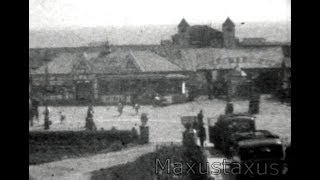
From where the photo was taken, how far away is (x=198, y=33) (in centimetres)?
1039

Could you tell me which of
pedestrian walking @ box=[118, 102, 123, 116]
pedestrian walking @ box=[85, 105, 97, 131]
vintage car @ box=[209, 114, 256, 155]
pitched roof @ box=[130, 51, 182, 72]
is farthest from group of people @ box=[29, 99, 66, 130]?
vintage car @ box=[209, 114, 256, 155]

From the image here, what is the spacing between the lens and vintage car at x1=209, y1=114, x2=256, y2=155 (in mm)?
10875

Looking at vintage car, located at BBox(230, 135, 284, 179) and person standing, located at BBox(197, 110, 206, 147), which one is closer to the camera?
vintage car, located at BBox(230, 135, 284, 179)

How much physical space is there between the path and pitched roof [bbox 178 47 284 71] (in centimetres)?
283

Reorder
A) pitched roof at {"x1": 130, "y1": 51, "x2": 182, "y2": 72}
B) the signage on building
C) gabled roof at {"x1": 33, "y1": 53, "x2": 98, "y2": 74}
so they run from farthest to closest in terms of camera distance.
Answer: the signage on building → pitched roof at {"x1": 130, "y1": 51, "x2": 182, "y2": 72} → gabled roof at {"x1": 33, "y1": 53, "x2": 98, "y2": 74}

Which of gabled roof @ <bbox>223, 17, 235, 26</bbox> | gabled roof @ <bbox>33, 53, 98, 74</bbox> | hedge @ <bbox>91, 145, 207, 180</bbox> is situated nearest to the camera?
hedge @ <bbox>91, 145, 207, 180</bbox>

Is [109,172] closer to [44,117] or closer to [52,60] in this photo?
[44,117]

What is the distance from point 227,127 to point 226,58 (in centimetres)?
211

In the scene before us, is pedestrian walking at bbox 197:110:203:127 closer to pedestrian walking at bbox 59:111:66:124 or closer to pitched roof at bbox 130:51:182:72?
pitched roof at bbox 130:51:182:72

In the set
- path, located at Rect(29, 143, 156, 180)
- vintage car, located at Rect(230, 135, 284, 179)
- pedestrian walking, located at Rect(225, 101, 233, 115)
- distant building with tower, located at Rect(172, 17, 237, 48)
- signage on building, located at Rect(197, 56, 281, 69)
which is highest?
distant building with tower, located at Rect(172, 17, 237, 48)

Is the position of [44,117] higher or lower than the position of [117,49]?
lower

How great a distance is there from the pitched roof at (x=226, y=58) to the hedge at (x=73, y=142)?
2.73m
